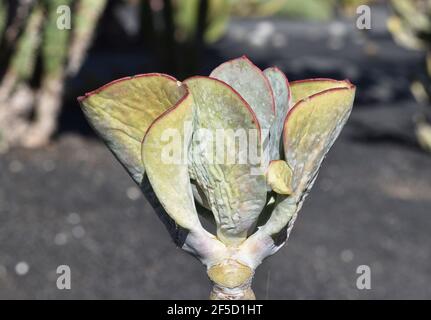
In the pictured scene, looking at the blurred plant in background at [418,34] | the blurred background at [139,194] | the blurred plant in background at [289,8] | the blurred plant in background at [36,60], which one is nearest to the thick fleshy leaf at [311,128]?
the blurred background at [139,194]

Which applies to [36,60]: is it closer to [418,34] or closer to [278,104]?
[418,34]

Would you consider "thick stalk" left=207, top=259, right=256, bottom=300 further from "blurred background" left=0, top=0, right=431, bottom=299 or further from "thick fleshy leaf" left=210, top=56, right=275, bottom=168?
"blurred background" left=0, top=0, right=431, bottom=299

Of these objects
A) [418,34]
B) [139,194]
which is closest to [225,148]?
[139,194]

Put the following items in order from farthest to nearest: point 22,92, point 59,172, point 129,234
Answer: point 22,92, point 59,172, point 129,234

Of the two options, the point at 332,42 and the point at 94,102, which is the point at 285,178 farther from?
the point at 332,42

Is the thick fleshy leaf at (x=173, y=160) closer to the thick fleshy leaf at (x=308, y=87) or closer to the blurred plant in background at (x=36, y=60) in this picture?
the thick fleshy leaf at (x=308, y=87)
